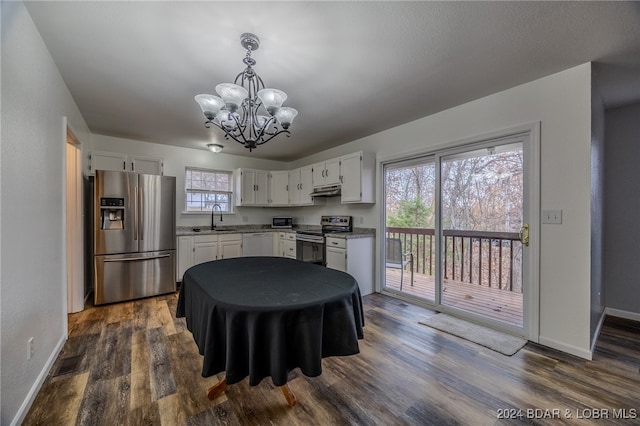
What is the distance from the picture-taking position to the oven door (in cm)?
412

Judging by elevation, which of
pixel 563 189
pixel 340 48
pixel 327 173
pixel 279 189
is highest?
pixel 340 48

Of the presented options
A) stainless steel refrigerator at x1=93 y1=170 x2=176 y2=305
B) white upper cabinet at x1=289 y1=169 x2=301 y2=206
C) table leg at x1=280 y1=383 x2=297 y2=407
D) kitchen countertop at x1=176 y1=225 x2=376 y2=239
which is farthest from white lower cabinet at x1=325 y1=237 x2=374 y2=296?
stainless steel refrigerator at x1=93 y1=170 x2=176 y2=305

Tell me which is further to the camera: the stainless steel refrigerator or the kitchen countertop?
the kitchen countertop

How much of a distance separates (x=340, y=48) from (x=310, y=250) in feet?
9.96

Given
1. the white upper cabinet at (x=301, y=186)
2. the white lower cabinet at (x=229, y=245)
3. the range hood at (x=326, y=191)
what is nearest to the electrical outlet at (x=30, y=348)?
the white lower cabinet at (x=229, y=245)

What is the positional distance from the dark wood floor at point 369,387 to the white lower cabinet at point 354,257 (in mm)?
1207

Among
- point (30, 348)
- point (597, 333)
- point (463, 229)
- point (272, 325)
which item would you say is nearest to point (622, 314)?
point (597, 333)

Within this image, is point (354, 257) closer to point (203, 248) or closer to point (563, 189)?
point (563, 189)

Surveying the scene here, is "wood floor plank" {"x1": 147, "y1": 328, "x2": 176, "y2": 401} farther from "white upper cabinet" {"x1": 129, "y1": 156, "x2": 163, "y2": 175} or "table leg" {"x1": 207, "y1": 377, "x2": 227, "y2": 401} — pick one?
"white upper cabinet" {"x1": 129, "y1": 156, "x2": 163, "y2": 175}

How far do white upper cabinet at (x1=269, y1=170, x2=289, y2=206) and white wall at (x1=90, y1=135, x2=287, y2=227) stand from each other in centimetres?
47

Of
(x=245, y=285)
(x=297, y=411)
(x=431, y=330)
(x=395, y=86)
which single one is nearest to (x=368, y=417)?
(x=297, y=411)

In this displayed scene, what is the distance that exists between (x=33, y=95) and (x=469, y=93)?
3.54 m

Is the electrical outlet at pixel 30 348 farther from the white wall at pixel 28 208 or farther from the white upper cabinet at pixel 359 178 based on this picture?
the white upper cabinet at pixel 359 178

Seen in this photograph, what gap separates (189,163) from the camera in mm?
4816
